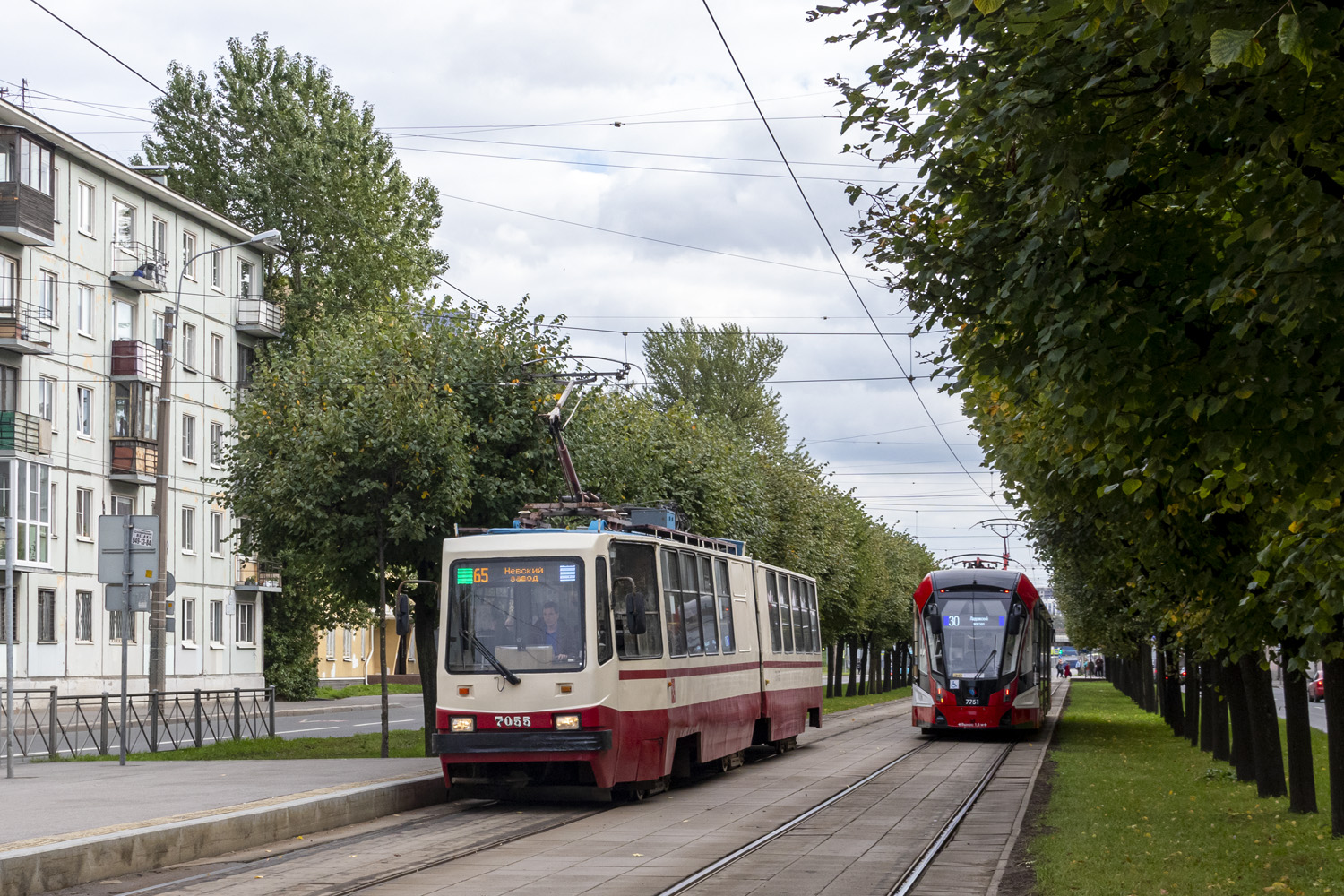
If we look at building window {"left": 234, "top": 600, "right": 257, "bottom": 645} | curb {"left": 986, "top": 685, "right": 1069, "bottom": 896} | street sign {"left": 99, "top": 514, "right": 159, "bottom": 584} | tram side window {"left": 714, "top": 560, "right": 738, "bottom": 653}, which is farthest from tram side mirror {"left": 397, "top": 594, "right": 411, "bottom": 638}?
building window {"left": 234, "top": 600, "right": 257, "bottom": 645}

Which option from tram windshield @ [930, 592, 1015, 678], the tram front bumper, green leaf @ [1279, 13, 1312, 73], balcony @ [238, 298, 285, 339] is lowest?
the tram front bumper


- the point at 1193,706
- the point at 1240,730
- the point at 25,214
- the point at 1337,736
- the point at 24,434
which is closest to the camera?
the point at 1337,736

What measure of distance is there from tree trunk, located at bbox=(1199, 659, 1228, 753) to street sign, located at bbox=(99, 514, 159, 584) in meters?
15.5

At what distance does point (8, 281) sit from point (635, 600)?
31.7 m

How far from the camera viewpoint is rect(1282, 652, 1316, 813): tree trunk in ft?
51.3

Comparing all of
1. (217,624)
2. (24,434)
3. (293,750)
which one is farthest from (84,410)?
(293,750)

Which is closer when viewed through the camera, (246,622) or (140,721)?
(140,721)

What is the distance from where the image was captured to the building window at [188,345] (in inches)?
2062

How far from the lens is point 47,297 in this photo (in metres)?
44.3

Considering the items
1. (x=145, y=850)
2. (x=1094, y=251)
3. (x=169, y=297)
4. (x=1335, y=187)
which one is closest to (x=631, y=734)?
(x=145, y=850)

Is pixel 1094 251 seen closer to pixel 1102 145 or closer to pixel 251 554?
pixel 1102 145

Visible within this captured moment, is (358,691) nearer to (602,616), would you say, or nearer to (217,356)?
(217,356)

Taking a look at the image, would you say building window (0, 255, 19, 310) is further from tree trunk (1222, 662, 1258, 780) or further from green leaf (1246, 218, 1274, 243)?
green leaf (1246, 218, 1274, 243)

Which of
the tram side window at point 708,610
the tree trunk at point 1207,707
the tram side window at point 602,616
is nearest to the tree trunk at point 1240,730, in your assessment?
the tree trunk at point 1207,707
